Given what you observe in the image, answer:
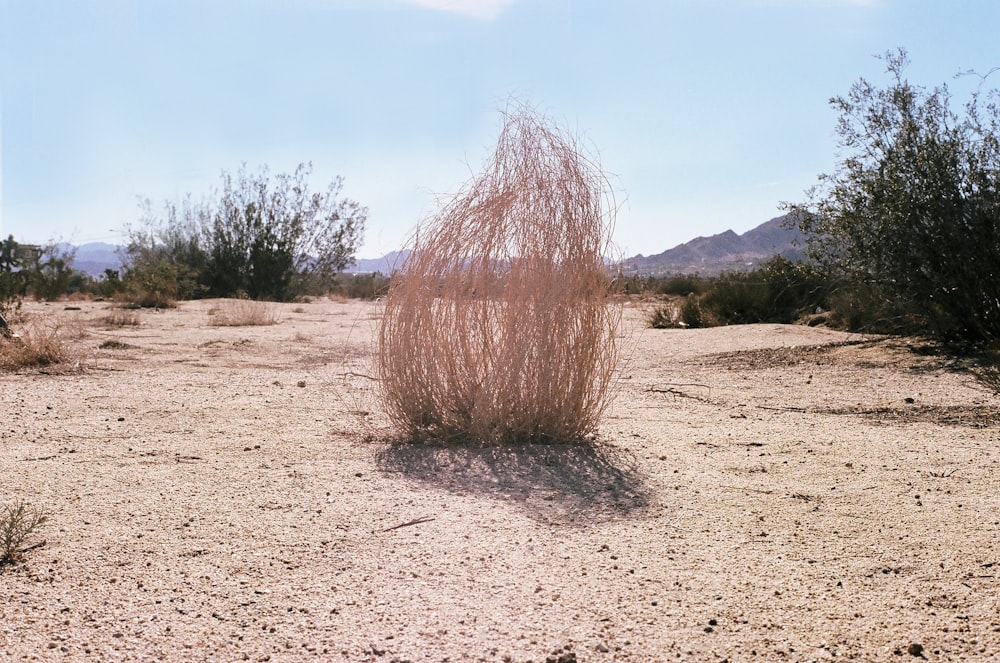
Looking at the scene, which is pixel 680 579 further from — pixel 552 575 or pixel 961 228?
pixel 961 228

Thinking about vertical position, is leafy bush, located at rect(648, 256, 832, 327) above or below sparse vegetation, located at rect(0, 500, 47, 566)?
above

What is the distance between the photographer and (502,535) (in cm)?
342

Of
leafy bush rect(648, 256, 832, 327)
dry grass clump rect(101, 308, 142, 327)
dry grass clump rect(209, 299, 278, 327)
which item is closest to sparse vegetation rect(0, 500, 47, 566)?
dry grass clump rect(101, 308, 142, 327)

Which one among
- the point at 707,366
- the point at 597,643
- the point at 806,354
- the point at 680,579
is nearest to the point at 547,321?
the point at 680,579

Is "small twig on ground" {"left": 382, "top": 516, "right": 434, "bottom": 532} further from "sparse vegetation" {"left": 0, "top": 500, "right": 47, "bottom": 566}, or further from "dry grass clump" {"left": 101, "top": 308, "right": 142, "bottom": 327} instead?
"dry grass clump" {"left": 101, "top": 308, "right": 142, "bottom": 327}

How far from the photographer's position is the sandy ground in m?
2.59

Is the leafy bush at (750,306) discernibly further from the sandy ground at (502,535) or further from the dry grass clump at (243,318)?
the sandy ground at (502,535)

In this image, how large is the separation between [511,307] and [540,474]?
0.88m

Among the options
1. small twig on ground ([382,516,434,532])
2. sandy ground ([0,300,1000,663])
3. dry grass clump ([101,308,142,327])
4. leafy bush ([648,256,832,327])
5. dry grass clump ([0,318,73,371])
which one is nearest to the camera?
→ sandy ground ([0,300,1000,663])

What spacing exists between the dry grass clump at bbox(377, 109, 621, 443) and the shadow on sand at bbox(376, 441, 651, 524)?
0.52 ft

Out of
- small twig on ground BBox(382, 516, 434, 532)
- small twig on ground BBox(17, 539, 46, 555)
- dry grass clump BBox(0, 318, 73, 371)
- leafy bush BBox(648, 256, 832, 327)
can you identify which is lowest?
small twig on ground BBox(17, 539, 46, 555)

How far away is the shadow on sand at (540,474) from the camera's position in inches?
150

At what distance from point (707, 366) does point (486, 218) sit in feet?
16.1

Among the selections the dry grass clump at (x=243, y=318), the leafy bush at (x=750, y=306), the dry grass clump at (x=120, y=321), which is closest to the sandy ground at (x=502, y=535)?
the dry grass clump at (x=120, y=321)
